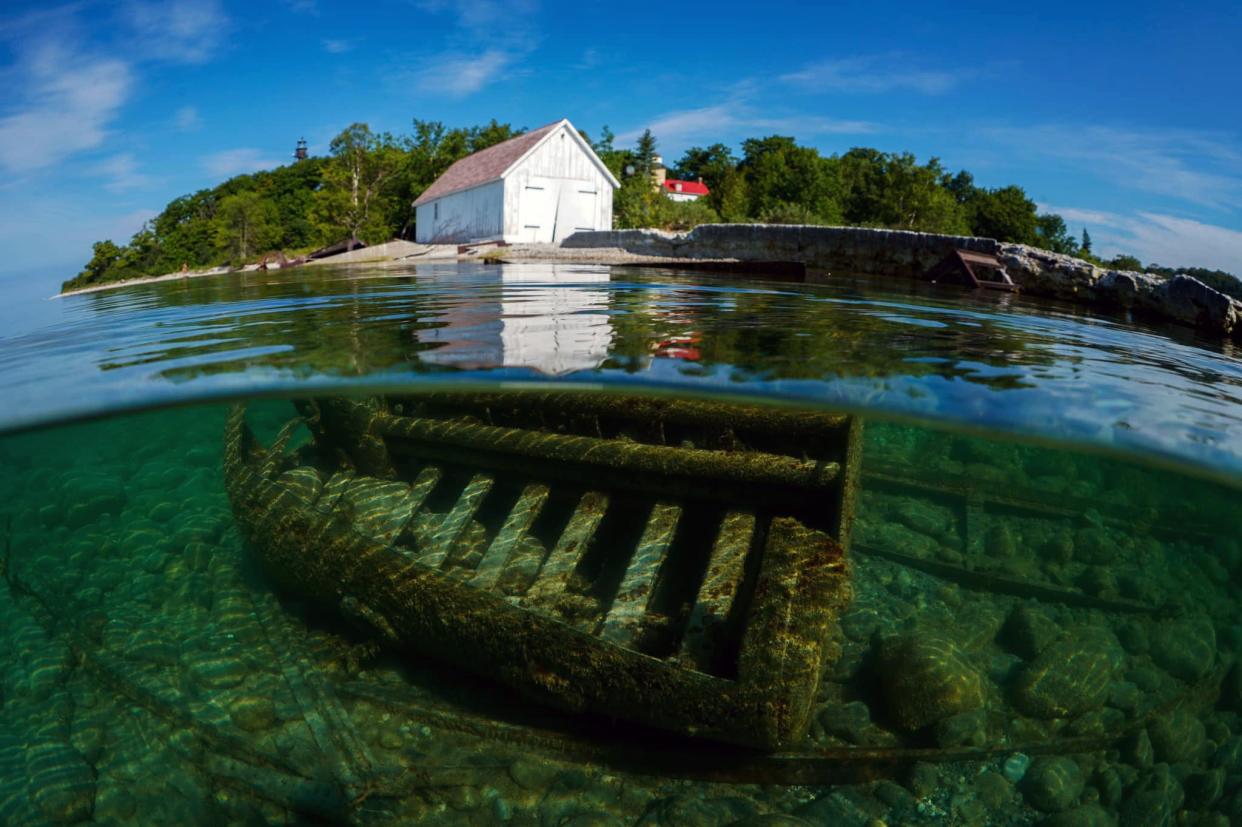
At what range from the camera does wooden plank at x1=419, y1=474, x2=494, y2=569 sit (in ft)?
16.1

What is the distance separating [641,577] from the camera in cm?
463

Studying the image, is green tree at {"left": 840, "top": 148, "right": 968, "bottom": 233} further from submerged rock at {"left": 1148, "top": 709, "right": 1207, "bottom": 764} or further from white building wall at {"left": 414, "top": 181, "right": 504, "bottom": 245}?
submerged rock at {"left": 1148, "top": 709, "right": 1207, "bottom": 764}

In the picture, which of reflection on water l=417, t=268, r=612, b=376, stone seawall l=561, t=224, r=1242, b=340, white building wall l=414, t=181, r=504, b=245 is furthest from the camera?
white building wall l=414, t=181, r=504, b=245

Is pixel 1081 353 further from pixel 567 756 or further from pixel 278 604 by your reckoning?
pixel 278 604

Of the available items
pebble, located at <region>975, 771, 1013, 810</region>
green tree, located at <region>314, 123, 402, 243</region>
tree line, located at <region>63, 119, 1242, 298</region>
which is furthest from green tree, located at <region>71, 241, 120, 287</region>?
pebble, located at <region>975, 771, 1013, 810</region>

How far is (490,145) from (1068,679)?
53196 mm

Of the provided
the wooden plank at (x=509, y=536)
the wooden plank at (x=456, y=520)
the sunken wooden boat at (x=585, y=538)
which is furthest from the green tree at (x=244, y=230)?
the wooden plank at (x=509, y=536)

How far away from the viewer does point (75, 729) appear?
4.62m

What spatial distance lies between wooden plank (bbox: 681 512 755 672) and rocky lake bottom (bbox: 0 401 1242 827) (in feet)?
1.74

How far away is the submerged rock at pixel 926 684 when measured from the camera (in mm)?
4645

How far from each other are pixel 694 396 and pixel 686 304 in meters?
3.52

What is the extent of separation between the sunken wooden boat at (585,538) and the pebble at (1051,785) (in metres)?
1.71

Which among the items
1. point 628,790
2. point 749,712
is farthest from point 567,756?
point 749,712

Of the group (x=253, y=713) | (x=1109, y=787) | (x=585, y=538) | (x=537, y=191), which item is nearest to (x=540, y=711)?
(x=585, y=538)
